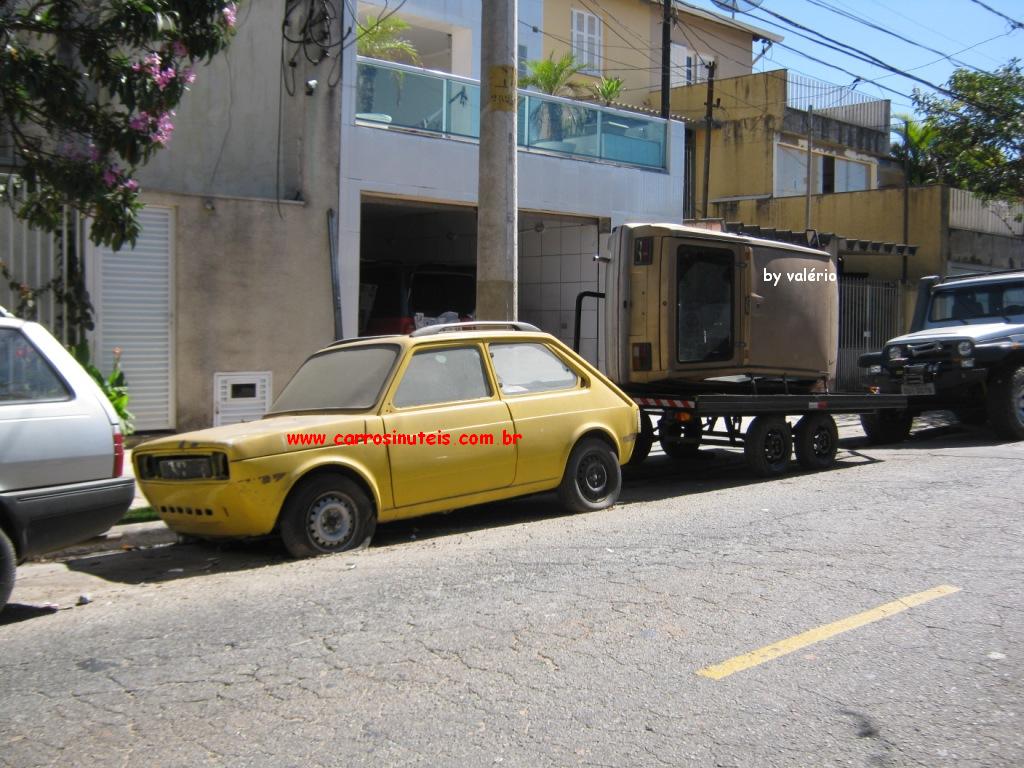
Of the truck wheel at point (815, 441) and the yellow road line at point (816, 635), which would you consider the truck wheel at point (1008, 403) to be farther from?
the yellow road line at point (816, 635)

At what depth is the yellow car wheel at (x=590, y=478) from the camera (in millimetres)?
8414

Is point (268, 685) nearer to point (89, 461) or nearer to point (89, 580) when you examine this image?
point (89, 461)

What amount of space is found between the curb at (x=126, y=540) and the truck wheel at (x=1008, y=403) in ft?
34.0

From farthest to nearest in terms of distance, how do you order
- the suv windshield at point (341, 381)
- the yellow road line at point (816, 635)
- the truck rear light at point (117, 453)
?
the suv windshield at point (341, 381), the truck rear light at point (117, 453), the yellow road line at point (816, 635)

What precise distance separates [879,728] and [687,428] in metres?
6.37

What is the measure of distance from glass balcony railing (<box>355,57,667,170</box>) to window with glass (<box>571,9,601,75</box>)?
35.2 feet

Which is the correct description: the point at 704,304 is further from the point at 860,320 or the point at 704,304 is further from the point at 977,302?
the point at 860,320

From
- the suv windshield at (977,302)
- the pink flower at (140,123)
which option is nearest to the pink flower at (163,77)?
the pink flower at (140,123)

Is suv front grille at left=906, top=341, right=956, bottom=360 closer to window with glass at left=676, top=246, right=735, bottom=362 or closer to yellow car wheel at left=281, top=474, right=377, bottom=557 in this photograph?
window with glass at left=676, top=246, right=735, bottom=362

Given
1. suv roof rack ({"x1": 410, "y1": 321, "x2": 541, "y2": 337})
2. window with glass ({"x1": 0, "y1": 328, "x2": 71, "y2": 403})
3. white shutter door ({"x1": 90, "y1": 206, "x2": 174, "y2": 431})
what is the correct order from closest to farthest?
window with glass ({"x1": 0, "y1": 328, "x2": 71, "y2": 403}), suv roof rack ({"x1": 410, "y1": 321, "x2": 541, "y2": 337}), white shutter door ({"x1": 90, "y1": 206, "x2": 174, "y2": 431})

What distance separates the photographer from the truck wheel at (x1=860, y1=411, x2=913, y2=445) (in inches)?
534

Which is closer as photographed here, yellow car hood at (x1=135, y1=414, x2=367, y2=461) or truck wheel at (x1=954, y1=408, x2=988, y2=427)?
yellow car hood at (x1=135, y1=414, x2=367, y2=461)

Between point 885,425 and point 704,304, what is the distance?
14.9 ft

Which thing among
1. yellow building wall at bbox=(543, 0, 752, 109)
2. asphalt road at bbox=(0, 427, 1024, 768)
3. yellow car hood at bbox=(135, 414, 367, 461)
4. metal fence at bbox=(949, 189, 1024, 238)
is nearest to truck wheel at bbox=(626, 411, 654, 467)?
asphalt road at bbox=(0, 427, 1024, 768)
